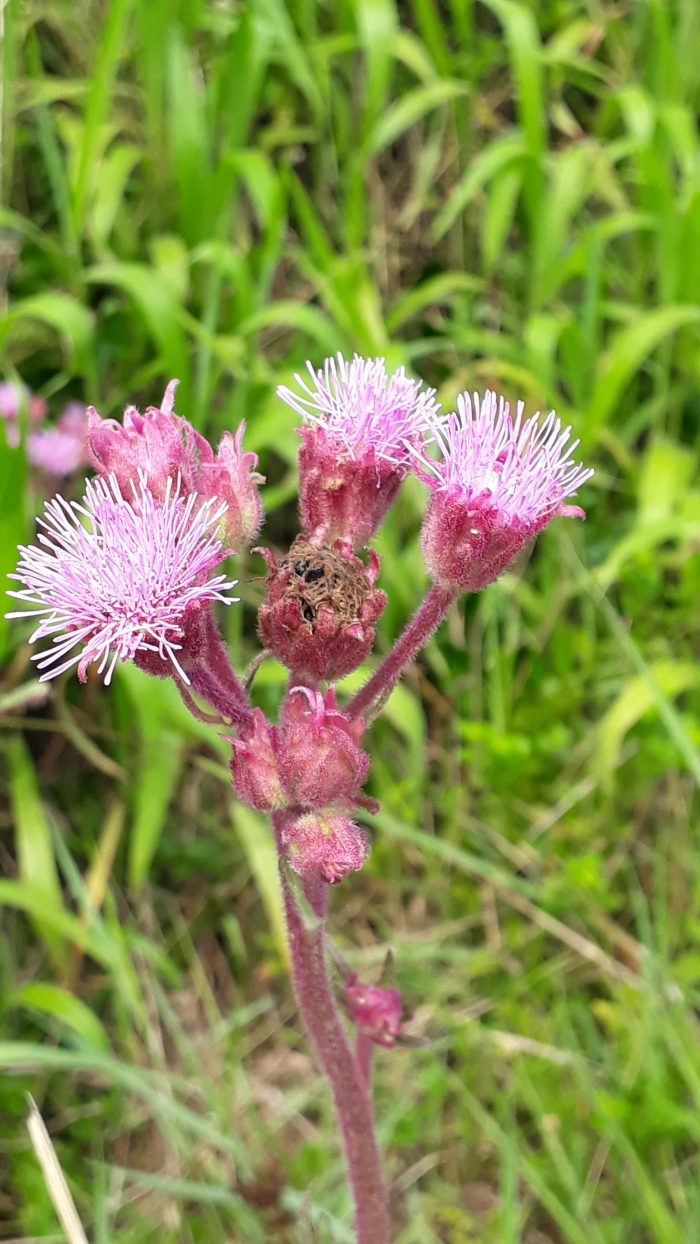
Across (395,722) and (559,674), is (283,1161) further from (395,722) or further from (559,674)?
(559,674)

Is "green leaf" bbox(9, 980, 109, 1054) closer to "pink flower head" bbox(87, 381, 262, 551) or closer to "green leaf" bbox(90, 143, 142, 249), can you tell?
"pink flower head" bbox(87, 381, 262, 551)

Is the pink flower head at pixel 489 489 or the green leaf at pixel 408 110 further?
the green leaf at pixel 408 110

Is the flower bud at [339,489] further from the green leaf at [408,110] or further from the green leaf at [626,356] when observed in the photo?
the green leaf at [408,110]

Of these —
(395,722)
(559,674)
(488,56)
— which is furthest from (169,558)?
(488,56)

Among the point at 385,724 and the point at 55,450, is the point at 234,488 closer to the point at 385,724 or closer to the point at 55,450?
the point at 385,724

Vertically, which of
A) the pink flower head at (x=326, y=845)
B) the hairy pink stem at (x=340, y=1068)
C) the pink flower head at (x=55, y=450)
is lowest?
the hairy pink stem at (x=340, y=1068)

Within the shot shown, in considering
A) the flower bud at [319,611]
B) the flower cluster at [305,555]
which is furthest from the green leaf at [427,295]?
the flower bud at [319,611]

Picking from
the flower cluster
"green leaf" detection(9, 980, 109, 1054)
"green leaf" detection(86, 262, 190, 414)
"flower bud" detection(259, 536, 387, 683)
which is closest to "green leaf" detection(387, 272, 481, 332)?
"green leaf" detection(86, 262, 190, 414)
